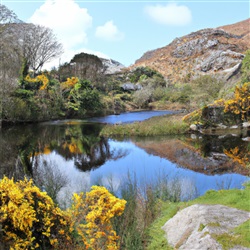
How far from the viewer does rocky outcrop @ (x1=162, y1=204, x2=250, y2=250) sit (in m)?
3.30

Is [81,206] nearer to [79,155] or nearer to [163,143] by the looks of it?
[79,155]

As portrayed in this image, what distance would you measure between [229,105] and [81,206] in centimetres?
1531

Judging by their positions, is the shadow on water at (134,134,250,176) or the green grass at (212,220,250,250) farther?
the shadow on water at (134,134,250,176)

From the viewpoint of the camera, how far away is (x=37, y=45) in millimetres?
33219

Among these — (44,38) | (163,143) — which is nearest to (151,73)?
(44,38)

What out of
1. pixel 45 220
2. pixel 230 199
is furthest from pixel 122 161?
pixel 45 220

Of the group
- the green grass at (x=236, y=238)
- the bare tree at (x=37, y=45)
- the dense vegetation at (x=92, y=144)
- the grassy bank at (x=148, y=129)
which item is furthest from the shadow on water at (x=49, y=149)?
the bare tree at (x=37, y=45)

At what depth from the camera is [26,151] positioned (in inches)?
497

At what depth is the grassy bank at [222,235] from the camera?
3145 mm

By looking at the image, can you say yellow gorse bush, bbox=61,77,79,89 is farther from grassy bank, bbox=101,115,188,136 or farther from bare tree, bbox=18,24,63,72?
grassy bank, bbox=101,115,188,136

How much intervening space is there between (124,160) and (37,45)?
26.6 meters

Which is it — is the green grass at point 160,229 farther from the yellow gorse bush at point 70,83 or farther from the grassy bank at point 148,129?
the yellow gorse bush at point 70,83

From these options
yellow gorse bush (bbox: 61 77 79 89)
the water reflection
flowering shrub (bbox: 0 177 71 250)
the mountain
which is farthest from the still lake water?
the mountain

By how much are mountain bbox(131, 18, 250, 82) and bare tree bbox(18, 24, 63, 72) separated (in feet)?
78.1
